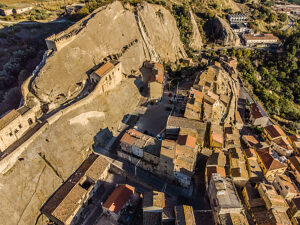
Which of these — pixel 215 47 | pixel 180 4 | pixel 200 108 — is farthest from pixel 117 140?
pixel 180 4

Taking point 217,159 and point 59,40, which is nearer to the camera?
point 217,159

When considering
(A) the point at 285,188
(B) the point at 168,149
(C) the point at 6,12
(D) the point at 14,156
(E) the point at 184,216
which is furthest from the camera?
(C) the point at 6,12

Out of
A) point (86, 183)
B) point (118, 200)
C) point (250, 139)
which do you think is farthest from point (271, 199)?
point (86, 183)

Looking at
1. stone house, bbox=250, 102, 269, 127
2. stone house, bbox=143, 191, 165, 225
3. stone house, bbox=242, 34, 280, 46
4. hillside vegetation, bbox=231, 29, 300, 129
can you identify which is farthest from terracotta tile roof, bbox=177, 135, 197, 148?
stone house, bbox=242, 34, 280, 46

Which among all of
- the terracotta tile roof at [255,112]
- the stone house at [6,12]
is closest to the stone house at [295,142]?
the terracotta tile roof at [255,112]

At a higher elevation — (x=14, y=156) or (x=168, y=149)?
(x=14, y=156)

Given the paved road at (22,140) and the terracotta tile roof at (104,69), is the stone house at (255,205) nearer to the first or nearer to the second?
the terracotta tile roof at (104,69)

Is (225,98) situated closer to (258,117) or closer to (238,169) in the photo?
(258,117)

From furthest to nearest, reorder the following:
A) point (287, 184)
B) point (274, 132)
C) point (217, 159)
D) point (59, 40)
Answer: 1. point (274, 132)
2. point (59, 40)
3. point (287, 184)
4. point (217, 159)

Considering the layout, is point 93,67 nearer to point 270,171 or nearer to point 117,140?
point 117,140
